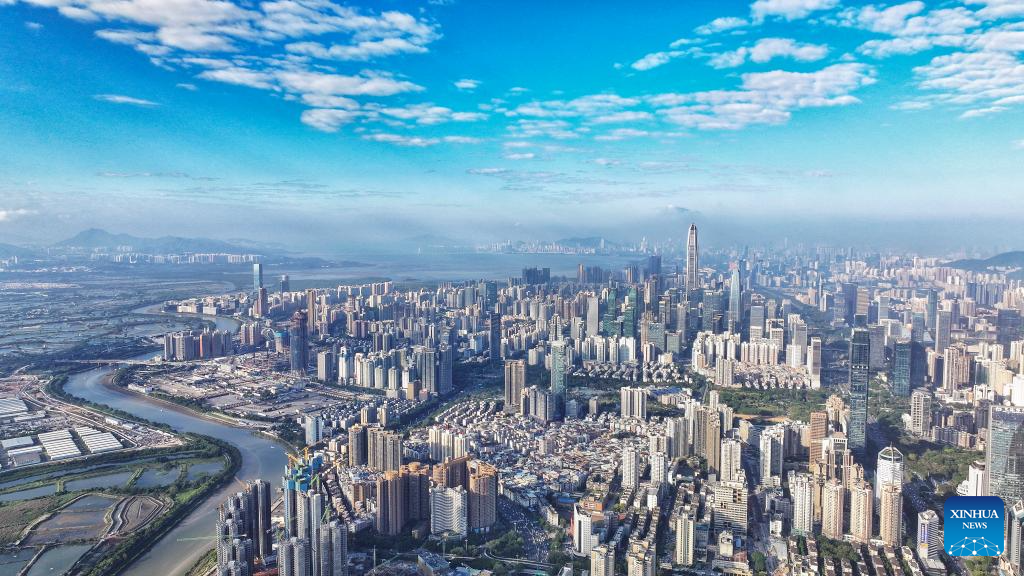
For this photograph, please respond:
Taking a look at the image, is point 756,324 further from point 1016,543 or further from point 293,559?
point 293,559

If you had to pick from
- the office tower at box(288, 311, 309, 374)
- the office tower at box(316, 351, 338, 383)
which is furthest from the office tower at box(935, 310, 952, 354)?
the office tower at box(288, 311, 309, 374)

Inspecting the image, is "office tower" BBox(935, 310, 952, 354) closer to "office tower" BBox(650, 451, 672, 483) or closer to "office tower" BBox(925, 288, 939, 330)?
"office tower" BBox(925, 288, 939, 330)

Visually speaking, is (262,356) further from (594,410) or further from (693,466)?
(693,466)

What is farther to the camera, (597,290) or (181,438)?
(597,290)

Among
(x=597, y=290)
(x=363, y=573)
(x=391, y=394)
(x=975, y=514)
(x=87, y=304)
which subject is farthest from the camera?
(x=87, y=304)

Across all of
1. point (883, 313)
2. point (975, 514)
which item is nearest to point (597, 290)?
point (883, 313)

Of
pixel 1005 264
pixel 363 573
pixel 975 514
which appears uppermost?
pixel 1005 264
